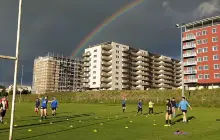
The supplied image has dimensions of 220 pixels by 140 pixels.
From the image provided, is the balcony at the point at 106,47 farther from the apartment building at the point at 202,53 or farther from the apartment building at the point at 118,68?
the apartment building at the point at 202,53

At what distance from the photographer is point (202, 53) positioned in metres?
92.0

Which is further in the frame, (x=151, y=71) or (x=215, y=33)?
(x=151, y=71)

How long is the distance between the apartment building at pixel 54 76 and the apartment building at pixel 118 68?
61458 mm

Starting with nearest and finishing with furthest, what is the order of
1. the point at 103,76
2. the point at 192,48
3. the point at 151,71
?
the point at 192,48 < the point at 103,76 < the point at 151,71

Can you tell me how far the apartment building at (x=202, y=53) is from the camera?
88125 millimetres

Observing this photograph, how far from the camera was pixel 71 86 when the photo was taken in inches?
7766

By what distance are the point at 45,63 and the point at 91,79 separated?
236 ft

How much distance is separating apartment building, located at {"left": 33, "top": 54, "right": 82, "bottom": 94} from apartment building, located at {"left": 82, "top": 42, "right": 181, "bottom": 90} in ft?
202

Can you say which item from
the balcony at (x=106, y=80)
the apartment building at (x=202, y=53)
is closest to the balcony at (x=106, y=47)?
the balcony at (x=106, y=80)

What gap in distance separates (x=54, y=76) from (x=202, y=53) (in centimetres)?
12399

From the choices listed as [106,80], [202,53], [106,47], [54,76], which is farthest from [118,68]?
[54,76]

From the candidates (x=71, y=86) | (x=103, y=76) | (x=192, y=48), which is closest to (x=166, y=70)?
(x=103, y=76)

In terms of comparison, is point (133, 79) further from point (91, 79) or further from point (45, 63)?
point (45, 63)

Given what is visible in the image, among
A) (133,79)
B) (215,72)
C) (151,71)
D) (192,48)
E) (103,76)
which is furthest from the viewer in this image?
(151,71)
